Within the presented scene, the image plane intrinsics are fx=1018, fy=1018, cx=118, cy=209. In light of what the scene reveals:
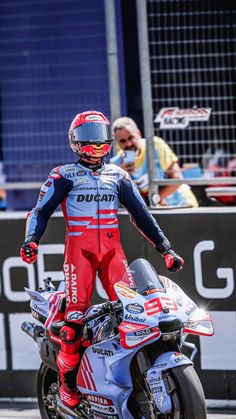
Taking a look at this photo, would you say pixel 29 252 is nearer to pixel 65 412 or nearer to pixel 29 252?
pixel 29 252

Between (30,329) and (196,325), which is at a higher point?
(196,325)

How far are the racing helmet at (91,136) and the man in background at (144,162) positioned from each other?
147cm

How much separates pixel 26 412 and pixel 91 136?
223 cm

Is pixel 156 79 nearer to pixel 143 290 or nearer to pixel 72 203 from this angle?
pixel 72 203

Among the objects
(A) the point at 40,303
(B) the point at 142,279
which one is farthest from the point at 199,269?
(B) the point at 142,279

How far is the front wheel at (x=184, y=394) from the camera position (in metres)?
5.39

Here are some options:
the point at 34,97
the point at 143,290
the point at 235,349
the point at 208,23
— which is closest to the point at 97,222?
the point at 143,290

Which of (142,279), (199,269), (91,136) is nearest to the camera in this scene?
(142,279)

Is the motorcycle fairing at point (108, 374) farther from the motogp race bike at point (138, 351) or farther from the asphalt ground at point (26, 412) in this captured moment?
the asphalt ground at point (26, 412)

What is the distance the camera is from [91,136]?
6348mm

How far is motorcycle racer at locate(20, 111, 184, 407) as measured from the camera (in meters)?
6.22

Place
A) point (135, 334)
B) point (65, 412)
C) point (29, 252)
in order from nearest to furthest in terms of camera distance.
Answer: point (135, 334)
point (29, 252)
point (65, 412)

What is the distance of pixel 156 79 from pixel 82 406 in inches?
111

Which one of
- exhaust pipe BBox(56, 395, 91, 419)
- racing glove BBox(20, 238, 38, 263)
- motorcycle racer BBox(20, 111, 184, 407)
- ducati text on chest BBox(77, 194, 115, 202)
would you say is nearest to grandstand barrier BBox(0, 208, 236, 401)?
motorcycle racer BBox(20, 111, 184, 407)
